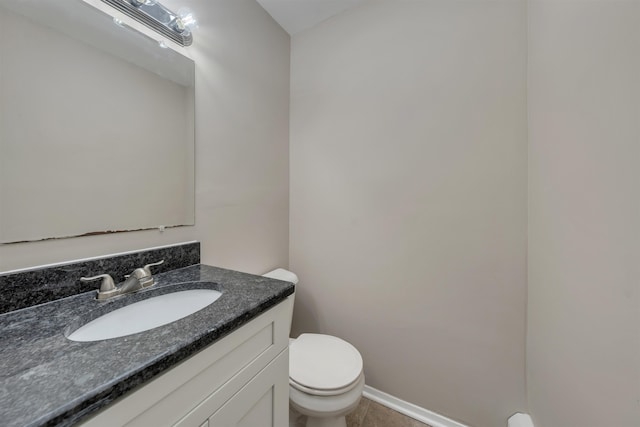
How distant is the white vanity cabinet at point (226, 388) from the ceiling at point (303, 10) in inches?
69.4

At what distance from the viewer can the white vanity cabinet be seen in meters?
0.44

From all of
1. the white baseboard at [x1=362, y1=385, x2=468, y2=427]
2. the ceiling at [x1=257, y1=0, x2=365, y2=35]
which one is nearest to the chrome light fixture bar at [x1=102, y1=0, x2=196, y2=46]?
the ceiling at [x1=257, y1=0, x2=365, y2=35]

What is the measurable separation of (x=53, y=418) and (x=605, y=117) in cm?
123

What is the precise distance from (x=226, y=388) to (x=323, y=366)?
64 cm

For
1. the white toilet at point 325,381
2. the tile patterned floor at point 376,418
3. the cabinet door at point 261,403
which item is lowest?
the tile patterned floor at point 376,418

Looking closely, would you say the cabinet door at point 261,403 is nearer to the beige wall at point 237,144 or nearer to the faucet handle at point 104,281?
the faucet handle at point 104,281

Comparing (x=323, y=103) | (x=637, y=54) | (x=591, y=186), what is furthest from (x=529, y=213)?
(x=323, y=103)

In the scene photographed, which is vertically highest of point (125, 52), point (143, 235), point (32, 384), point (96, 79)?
point (125, 52)

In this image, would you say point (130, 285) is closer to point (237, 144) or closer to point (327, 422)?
point (237, 144)

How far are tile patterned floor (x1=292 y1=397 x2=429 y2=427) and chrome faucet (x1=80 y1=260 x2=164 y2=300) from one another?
3.79 feet

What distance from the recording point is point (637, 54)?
0.48 metres

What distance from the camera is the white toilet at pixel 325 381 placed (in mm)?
986

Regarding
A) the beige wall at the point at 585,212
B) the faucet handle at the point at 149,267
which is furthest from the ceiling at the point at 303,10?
the faucet handle at the point at 149,267

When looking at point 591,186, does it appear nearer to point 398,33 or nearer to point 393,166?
point 393,166
